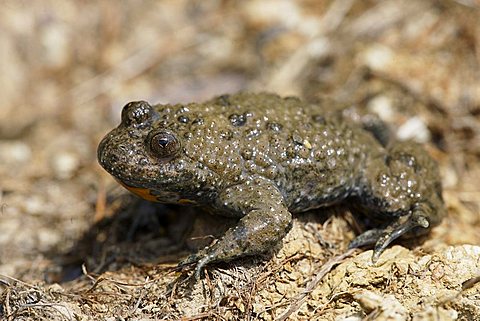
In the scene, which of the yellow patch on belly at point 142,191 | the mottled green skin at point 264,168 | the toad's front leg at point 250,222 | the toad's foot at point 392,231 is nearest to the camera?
the toad's front leg at point 250,222

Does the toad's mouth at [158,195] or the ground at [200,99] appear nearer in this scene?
the ground at [200,99]

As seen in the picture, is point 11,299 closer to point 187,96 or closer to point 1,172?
point 1,172

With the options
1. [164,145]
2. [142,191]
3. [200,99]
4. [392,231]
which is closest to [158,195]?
[142,191]

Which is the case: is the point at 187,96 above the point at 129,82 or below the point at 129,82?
below

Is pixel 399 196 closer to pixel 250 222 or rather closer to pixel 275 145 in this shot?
pixel 275 145

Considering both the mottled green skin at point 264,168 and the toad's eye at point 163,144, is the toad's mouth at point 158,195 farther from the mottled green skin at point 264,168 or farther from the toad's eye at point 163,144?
the toad's eye at point 163,144

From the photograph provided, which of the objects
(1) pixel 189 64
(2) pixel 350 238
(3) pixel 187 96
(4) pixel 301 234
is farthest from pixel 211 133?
(1) pixel 189 64

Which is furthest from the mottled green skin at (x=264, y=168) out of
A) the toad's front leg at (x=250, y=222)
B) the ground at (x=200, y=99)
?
the ground at (x=200, y=99)
